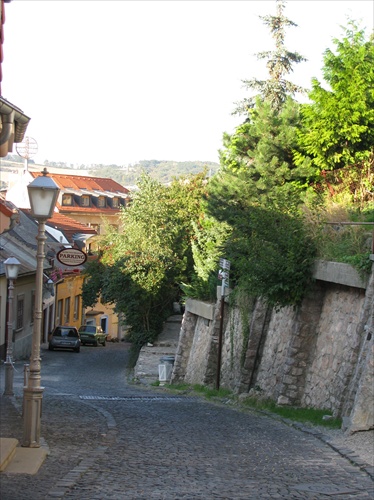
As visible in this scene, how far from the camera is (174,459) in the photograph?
9.84 m

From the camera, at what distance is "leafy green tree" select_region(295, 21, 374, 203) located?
21016 mm

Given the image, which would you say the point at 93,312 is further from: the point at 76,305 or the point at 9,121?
the point at 9,121

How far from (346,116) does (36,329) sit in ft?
43.5

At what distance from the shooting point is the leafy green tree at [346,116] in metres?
21.0

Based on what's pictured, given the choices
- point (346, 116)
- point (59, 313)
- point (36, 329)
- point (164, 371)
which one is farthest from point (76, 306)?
point (36, 329)

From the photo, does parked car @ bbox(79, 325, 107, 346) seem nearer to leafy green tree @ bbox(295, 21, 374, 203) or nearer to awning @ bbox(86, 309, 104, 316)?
awning @ bbox(86, 309, 104, 316)

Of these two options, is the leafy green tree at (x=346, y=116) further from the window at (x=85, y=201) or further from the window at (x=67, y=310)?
the window at (x=85, y=201)

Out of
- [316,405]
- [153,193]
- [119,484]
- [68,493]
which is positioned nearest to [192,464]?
[119,484]

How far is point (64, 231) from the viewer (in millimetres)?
53219

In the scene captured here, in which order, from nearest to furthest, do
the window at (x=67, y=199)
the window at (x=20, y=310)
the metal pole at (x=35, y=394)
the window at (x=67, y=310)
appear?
1. the metal pole at (x=35, y=394)
2. the window at (x=20, y=310)
3. the window at (x=67, y=310)
4. the window at (x=67, y=199)

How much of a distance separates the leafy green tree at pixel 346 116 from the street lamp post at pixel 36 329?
1144cm

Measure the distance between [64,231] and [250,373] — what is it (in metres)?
34.6

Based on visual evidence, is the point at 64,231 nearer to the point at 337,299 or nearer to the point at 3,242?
the point at 3,242

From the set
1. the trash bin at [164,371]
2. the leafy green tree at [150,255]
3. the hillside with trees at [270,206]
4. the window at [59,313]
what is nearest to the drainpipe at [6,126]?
the hillside with trees at [270,206]
